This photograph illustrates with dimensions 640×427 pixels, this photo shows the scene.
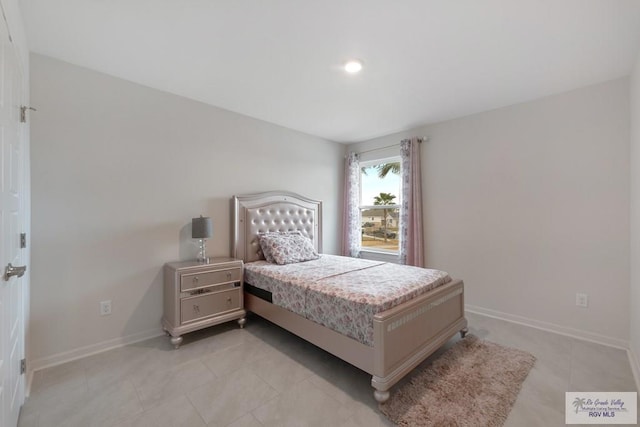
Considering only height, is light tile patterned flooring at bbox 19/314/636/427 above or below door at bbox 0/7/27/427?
below

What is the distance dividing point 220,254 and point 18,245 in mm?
1737

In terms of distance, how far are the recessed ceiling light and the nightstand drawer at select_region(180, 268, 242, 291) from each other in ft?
7.26

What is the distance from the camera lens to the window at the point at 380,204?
434 cm

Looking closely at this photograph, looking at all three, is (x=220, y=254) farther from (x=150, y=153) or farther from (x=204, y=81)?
(x=204, y=81)

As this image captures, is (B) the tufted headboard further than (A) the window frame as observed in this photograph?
No

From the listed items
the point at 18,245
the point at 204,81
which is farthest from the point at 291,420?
the point at 204,81

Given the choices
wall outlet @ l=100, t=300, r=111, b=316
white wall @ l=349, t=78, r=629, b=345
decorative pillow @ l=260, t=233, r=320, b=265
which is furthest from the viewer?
decorative pillow @ l=260, t=233, r=320, b=265

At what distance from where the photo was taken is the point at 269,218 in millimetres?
→ 3619

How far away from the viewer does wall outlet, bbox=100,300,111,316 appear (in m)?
2.43

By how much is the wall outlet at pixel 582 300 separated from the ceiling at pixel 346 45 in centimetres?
204

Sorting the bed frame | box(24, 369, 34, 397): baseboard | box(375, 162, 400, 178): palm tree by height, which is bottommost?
box(24, 369, 34, 397): baseboard

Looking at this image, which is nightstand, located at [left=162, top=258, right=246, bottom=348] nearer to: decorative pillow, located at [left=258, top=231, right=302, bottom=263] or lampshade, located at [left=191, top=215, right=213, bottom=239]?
lampshade, located at [left=191, top=215, right=213, bottom=239]

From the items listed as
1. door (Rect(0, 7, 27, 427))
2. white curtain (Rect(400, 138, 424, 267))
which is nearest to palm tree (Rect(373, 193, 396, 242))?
white curtain (Rect(400, 138, 424, 267))

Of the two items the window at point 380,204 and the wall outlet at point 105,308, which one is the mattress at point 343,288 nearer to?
the wall outlet at point 105,308
